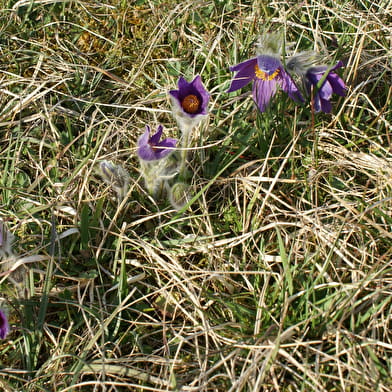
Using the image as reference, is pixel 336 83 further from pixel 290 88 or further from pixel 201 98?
pixel 201 98

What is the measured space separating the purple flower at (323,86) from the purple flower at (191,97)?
0.39 m

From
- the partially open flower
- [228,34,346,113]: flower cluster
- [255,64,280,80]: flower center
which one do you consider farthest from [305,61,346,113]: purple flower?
the partially open flower

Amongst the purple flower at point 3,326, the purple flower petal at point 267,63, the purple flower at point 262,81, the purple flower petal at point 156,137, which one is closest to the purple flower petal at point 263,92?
the purple flower at point 262,81

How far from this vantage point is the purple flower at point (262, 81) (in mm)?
1667

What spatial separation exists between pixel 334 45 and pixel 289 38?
0.18 meters

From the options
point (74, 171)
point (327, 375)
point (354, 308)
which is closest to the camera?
point (327, 375)

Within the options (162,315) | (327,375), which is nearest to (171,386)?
(162,315)

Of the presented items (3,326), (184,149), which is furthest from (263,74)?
(3,326)

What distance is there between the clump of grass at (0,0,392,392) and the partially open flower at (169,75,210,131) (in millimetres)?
138

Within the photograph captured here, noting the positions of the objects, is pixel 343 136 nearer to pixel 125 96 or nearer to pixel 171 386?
pixel 125 96

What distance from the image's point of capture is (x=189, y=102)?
1.49 metres

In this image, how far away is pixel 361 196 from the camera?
157cm

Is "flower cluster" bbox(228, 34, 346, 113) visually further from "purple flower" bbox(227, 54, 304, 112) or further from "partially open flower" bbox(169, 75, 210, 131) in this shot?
"partially open flower" bbox(169, 75, 210, 131)

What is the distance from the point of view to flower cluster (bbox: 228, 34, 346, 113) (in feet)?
5.34
